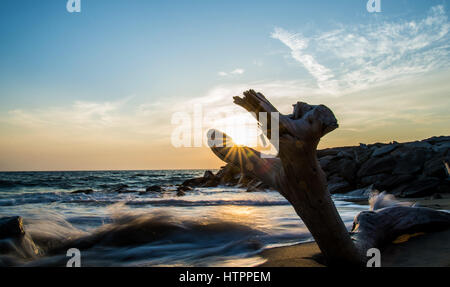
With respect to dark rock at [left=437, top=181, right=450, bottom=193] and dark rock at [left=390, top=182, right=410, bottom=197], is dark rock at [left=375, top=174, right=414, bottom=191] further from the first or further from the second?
dark rock at [left=437, top=181, right=450, bottom=193]

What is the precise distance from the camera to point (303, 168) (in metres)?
2.40

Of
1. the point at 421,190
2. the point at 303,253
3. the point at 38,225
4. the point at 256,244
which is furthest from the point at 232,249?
the point at 421,190

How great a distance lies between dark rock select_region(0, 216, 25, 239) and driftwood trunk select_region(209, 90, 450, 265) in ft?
13.7

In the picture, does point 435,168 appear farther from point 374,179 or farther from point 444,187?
point 374,179

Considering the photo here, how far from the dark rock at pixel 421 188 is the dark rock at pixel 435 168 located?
35.6 inches

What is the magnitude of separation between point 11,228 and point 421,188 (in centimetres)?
1329

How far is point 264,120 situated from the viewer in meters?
2.35

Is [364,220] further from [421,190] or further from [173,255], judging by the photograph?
[421,190]

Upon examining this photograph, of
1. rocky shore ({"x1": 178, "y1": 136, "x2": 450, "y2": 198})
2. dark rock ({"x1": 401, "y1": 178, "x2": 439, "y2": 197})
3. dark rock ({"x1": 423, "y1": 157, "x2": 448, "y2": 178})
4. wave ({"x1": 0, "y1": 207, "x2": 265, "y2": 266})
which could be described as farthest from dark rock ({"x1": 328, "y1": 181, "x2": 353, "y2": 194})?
wave ({"x1": 0, "y1": 207, "x2": 265, "y2": 266})

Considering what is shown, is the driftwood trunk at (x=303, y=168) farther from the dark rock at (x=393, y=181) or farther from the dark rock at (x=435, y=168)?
the dark rock at (x=435, y=168)

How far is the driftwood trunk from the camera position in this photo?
2289 mm

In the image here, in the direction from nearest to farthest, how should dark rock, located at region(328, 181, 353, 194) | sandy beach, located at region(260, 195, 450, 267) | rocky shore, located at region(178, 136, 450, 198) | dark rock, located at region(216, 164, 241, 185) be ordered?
1. sandy beach, located at region(260, 195, 450, 267)
2. rocky shore, located at region(178, 136, 450, 198)
3. dark rock, located at region(328, 181, 353, 194)
4. dark rock, located at region(216, 164, 241, 185)
